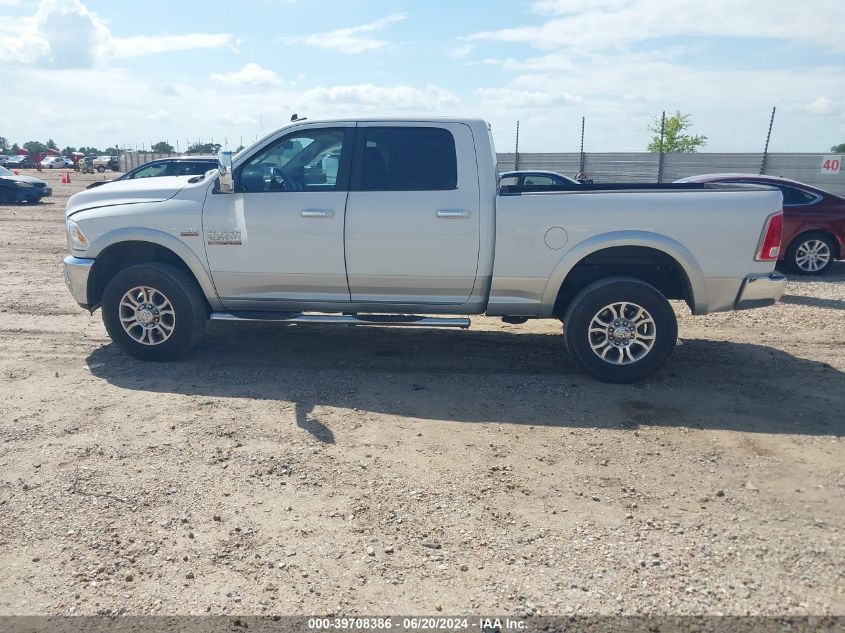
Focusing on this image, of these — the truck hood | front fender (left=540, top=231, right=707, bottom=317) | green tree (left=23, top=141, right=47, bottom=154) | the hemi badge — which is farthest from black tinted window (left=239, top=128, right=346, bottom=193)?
green tree (left=23, top=141, right=47, bottom=154)

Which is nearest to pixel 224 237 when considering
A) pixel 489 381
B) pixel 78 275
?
pixel 78 275

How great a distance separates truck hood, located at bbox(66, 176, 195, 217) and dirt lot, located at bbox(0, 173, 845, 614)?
56.8 inches

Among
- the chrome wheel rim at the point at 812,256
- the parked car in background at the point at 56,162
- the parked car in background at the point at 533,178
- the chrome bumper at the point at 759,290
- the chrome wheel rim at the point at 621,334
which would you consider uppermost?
the parked car in background at the point at 533,178

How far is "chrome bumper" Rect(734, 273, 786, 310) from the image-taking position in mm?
5512

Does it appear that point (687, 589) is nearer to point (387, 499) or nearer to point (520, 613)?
point (520, 613)

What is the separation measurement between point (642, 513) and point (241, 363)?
3951 mm

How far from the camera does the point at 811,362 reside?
6379mm

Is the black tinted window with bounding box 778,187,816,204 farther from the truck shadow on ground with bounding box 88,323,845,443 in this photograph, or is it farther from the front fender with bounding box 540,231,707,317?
the front fender with bounding box 540,231,707,317

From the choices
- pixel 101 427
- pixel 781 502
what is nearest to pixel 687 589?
pixel 781 502

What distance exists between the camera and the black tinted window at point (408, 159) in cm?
577

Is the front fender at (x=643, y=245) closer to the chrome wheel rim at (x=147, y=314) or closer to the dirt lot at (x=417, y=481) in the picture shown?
the dirt lot at (x=417, y=481)

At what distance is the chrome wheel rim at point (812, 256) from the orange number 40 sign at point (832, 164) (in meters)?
→ 9.52

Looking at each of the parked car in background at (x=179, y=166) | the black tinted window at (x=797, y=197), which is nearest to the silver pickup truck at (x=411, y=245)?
the black tinted window at (x=797, y=197)

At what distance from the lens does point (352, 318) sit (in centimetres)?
596
